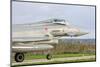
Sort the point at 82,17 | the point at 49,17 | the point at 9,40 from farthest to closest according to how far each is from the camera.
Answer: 1. the point at 82,17
2. the point at 49,17
3. the point at 9,40

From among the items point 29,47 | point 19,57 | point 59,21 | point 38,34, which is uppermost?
point 59,21

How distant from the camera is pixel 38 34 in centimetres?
279

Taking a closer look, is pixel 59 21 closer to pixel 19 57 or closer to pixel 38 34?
pixel 38 34

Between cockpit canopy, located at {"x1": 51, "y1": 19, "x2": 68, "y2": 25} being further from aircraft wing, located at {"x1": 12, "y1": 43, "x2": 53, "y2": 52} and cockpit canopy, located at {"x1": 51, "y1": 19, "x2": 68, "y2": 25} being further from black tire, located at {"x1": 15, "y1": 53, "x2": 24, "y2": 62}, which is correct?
black tire, located at {"x1": 15, "y1": 53, "x2": 24, "y2": 62}

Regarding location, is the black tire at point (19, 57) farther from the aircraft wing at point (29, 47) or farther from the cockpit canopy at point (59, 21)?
the cockpit canopy at point (59, 21)

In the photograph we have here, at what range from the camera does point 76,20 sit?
9.79 feet

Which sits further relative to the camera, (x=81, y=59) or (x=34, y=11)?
(x=81, y=59)

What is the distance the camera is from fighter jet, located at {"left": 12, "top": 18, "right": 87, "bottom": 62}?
2.70 metres

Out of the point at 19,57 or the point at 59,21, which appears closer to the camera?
the point at 19,57

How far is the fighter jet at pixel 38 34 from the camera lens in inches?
106

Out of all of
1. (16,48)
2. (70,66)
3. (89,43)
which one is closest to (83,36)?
(89,43)

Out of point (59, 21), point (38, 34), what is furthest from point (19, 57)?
point (59, 21)

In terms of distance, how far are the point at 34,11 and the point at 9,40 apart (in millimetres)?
474

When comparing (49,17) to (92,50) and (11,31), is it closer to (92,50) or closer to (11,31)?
(11,31)
